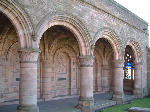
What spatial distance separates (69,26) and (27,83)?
365 centimetres

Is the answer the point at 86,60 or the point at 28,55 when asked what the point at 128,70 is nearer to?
the point at 86,60

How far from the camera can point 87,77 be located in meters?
11.2

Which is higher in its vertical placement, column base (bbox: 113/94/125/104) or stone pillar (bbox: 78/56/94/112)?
stone pillar (bbox: 78/56/94/112)

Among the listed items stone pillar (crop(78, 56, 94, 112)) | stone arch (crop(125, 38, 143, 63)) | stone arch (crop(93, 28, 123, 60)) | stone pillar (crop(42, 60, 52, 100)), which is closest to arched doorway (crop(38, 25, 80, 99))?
stone pillar (crop(42, 60, 52, 100))

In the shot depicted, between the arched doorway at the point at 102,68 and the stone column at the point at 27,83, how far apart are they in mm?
10261

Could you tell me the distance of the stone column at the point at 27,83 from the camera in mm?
8125

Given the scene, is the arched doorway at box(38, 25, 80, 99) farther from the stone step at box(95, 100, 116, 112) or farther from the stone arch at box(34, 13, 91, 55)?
the stone step at box(95, 100, 116, 112)

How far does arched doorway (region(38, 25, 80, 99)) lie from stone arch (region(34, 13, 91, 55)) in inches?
69.6

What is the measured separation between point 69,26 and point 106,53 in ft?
28.9

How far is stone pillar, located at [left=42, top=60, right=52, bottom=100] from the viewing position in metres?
13.1

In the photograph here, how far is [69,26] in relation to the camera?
10.3m

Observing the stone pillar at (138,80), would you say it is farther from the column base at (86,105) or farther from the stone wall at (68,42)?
the column base at (86,105)

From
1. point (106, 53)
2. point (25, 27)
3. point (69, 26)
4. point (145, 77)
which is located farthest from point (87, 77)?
point (145, 77)

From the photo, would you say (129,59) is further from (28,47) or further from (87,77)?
(28,47)
